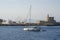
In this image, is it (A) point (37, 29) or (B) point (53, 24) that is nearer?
(A) point (37, 29)

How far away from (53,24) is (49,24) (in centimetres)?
283

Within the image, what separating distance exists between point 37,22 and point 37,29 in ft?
275

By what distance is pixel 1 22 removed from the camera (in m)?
173

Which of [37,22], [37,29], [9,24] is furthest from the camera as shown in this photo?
[9,24]

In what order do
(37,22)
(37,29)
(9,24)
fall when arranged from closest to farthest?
(37,29), (37,22), (9,24)

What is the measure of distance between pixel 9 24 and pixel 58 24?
113 ft

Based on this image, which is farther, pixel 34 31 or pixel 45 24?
pixel 45 24

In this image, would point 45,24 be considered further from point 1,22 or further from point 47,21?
point 1,22

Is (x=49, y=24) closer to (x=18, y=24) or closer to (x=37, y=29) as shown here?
(x=18, y=24)

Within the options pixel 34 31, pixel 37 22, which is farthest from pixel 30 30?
pixel 37 22

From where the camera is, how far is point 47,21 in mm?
165250

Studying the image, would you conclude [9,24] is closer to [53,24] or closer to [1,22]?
[1,22]

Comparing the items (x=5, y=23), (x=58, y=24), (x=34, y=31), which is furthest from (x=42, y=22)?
(x=34, y=31)

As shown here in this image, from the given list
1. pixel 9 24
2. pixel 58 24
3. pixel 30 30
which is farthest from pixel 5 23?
pixel 30 30
